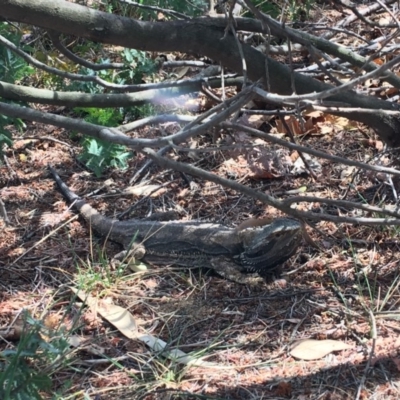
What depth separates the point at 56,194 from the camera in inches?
201

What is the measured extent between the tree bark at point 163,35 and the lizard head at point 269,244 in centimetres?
79

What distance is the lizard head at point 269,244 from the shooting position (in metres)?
4.00

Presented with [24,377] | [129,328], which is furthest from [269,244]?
[24,377]

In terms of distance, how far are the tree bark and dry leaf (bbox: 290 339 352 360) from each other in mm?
1102

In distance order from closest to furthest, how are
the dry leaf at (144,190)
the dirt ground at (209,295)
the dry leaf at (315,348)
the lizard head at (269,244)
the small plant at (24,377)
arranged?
1. the small plant at (24,377)
2. the dirt ground at (209,295)
3. the dry leaf at (315,348)
4. the lizard head at (269,244)
5. the dry leaf at (144,190)

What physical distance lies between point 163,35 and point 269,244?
1.35m

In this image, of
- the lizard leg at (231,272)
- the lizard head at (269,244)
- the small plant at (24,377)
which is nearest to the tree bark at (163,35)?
the lizard head at (269,244)

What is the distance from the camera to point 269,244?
13.4ft

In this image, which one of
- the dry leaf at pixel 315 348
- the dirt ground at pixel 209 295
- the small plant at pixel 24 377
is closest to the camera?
the small plant at pixel 24 377

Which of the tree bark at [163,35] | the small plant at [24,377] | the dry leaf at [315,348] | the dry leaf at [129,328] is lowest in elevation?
the dry leaf at [129,328]

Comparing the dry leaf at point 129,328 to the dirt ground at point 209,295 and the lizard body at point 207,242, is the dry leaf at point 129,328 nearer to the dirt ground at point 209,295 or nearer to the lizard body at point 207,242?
the dirt ground at point 209,295

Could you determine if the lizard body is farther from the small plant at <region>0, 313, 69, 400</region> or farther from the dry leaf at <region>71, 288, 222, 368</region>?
the small plant at <region>0, 313, 69, 400</region>

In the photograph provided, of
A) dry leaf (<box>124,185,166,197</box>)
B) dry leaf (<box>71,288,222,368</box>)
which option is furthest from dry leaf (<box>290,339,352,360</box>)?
dry leaf (<box>124,185,166,197</box>)

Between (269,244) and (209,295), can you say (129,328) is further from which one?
(269,244)
